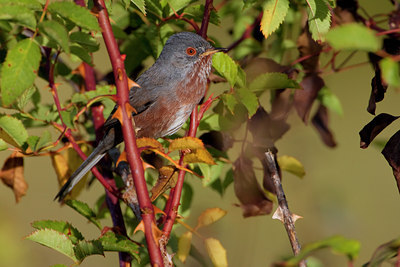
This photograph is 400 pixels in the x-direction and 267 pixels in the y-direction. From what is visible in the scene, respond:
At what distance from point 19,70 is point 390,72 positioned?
128cm

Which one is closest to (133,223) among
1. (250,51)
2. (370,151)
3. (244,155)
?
(244,155)

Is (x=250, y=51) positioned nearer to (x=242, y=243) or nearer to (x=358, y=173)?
(x=242, y=243)

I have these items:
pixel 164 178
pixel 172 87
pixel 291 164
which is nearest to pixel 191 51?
pixel 172 87

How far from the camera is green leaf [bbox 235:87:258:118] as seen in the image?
7.73 feet

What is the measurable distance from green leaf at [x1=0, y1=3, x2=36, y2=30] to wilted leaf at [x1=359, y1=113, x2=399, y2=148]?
4.80ft

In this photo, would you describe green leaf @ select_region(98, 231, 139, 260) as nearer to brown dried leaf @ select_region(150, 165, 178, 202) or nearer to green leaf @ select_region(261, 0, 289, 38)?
brown dried leaf @ select_region(150, 165, 178, 202)

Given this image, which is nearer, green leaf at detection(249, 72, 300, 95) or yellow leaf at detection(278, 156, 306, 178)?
green leaf at detection(249, 72, 300, 95)

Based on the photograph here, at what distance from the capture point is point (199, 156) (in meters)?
2.09

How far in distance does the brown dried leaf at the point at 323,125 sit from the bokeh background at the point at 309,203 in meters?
0.23

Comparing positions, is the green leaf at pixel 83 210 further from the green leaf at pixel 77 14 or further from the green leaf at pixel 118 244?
the green leaf at pixel 77 14

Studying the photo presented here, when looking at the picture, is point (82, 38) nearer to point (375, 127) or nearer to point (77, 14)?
point (77, 14)

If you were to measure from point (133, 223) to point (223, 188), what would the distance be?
617 mm

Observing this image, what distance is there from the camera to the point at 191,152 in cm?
214

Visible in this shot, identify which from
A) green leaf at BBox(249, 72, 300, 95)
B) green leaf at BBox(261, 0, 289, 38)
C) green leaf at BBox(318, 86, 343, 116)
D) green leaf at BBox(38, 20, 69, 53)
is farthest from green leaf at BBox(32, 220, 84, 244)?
green leaf at BBox(318, 86, 343, 116)
